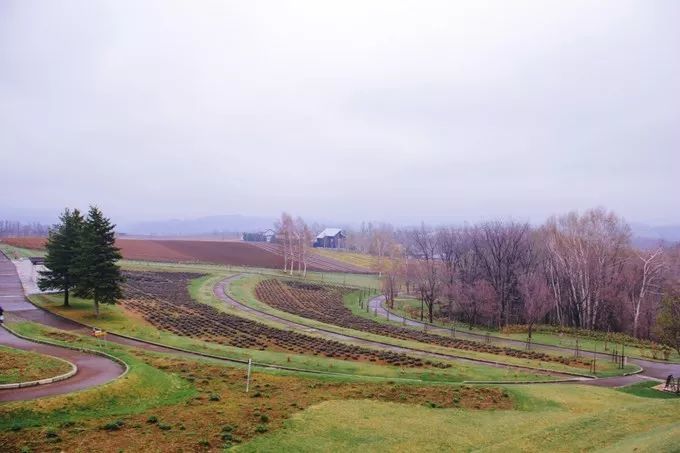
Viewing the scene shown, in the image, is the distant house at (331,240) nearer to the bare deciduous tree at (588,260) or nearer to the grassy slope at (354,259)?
the grassy slope at (354,259)

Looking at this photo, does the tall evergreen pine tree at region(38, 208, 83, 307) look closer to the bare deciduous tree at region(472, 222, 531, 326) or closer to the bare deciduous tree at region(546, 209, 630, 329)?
the bare deciduous tree at region(472, 222, 531, 326)

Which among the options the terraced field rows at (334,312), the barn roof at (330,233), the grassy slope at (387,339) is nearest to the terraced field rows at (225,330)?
the grassy slope at (387,339)

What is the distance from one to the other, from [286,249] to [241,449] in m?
83.0

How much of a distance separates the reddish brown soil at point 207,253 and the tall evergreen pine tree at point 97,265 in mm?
48877

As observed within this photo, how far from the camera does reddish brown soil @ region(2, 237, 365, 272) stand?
9050 centimetres

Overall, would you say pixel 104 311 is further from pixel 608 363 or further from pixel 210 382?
pixel 608 363

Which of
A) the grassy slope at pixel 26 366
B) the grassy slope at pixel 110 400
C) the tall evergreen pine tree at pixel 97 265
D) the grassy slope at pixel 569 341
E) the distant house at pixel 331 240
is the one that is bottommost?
the grassy slope at pixel 569 341

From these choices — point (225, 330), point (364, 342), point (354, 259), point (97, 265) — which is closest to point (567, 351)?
point (364, 342)

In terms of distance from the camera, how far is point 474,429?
18.1 m

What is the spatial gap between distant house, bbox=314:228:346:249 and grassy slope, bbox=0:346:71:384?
438 feet

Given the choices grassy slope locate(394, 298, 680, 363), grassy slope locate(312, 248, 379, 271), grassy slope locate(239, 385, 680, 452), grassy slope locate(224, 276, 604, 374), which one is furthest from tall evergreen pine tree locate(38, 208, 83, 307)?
grassy slope locate(312, 248, 379, 271)

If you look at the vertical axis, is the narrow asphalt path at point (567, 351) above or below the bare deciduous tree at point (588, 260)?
below

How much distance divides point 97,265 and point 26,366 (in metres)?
18.8

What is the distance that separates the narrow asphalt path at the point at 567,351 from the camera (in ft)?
98.4
